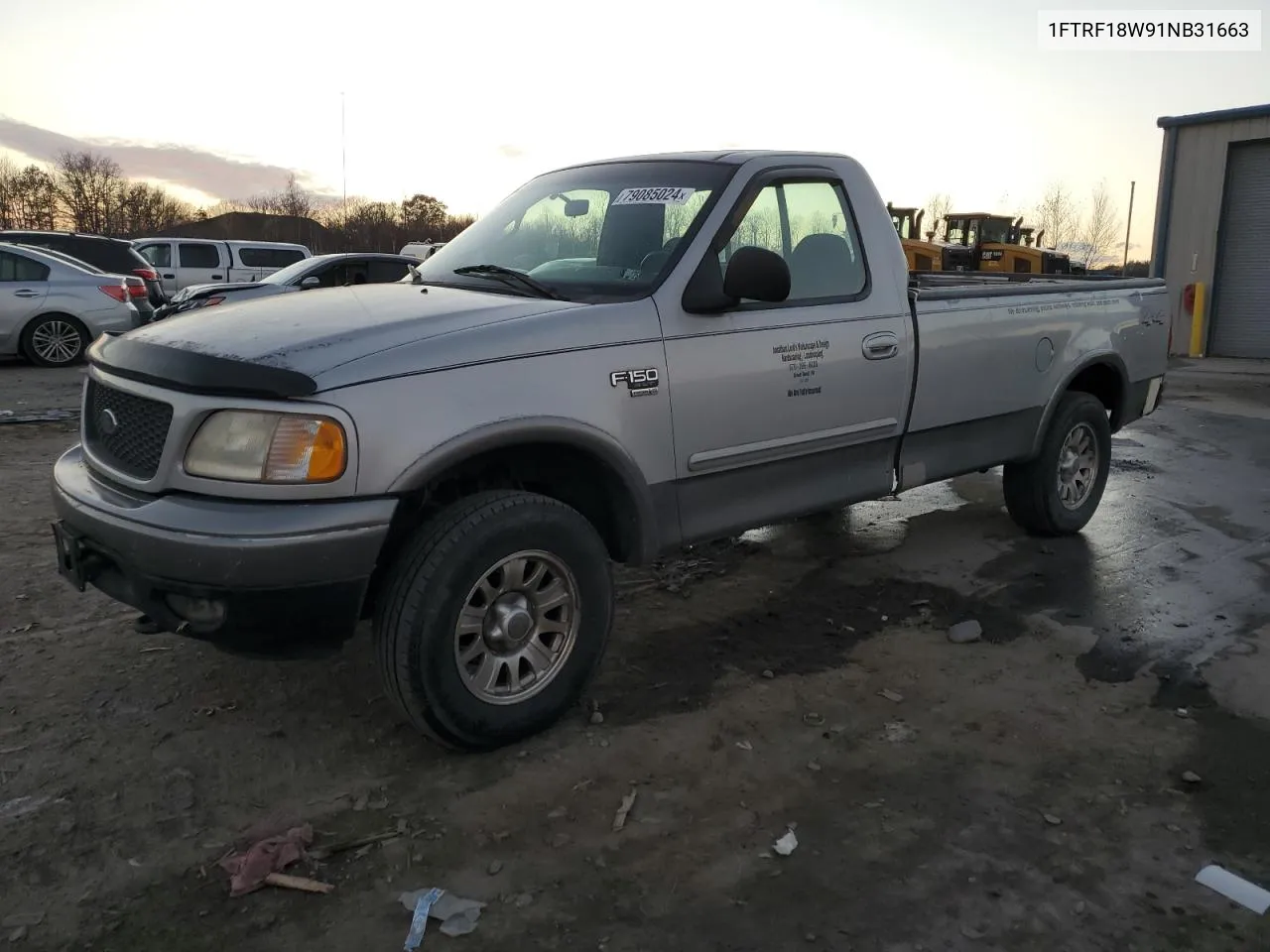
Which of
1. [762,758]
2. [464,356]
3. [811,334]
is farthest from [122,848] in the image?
[811,334]

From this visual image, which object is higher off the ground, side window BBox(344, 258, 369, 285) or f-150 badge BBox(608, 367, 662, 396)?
side window BBox(344, 258, 369, 285)

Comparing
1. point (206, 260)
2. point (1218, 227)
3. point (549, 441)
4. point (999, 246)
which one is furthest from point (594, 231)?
point (999, 246)

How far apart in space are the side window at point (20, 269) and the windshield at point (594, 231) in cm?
1020

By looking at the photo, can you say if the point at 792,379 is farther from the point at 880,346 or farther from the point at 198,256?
the point at 198,256

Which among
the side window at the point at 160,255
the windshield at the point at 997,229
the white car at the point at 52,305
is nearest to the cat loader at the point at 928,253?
the windshield at the point at 997,229

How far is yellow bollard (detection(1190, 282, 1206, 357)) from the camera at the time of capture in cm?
1698

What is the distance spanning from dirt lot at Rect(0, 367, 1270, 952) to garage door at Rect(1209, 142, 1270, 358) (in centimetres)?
1405

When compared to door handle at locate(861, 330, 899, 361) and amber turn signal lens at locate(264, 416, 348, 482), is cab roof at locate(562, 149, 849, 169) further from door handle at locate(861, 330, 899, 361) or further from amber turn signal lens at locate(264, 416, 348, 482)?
amber turn signal lens at locate(264, 416, 348, 482)

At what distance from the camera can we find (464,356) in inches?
121

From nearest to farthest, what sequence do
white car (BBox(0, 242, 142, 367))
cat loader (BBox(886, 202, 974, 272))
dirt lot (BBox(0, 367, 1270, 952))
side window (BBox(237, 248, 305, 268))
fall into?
dirt lot (BBox(0, 367, 1270, 952))
white car (BBox(0, 242, 142, 367))
side window (BBox(237, 248, 305, 268))
cat loader (BBox(886, 202, 974, 272))

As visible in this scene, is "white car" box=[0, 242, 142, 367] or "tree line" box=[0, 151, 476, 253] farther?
"tree line" box=[0, 151, 476, 253]

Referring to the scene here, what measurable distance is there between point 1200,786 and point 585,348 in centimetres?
239

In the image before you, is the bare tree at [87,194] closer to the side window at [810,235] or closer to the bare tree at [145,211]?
the bare tree at [145,211]

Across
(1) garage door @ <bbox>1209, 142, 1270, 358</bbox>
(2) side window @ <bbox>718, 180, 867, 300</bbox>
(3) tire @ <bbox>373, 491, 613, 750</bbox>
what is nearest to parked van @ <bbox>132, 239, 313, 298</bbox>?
(2) side window @ <bbox>718, 180, 867, 300</bbox>
